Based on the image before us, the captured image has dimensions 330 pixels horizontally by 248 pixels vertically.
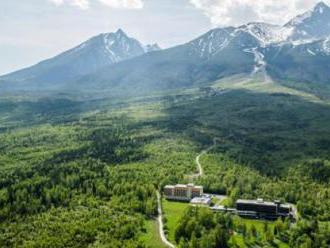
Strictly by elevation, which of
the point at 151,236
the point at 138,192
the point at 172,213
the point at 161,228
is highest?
the point at 138,192

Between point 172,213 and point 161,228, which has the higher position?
point 161,228

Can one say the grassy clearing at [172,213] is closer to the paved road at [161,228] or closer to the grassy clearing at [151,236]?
the paved road at [161,228]

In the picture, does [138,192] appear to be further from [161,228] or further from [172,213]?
[161,228]

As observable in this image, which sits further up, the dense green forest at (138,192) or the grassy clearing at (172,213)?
the dense green forest at (138,192)

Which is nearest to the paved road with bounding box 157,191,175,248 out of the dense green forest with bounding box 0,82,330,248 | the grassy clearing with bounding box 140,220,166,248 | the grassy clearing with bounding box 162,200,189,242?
the grassy clearing with bounding box 140,220,166,248

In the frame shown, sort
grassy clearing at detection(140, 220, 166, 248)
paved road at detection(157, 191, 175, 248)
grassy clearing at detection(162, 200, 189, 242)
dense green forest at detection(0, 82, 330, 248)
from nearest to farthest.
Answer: grassy clearing at detection(140, 220, 166, 248) < paved road at detection(157, 191, 175, 248) < dense green forest at detection(0, 82, 330, 248) < grassy clearing at detection(162, 200, 189, 242)

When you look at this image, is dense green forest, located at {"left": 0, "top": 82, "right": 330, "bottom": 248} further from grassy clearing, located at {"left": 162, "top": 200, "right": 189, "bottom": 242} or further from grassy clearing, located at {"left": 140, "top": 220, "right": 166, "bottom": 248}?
grassy clearing, located at {"left": 162, "top": 200, "right": 189, "bottom": 242}

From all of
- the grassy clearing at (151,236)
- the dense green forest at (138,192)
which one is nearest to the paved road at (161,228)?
the grassy clearing at (151,236)

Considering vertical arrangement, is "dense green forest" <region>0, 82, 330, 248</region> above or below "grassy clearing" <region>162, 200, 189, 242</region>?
above

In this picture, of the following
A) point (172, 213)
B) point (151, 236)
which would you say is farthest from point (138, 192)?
point (151, 236)

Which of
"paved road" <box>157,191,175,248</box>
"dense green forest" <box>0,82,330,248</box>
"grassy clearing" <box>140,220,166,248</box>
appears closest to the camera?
"grassy clearing" <box>140,220,166,248</box>

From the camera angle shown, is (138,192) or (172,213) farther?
(138,192)

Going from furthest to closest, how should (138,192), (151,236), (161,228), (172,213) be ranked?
(138,192)
(172,213)
(161,228)
(151,236)

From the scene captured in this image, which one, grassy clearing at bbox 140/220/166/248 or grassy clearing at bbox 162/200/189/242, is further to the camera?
grassy clearing at bbox 162/200/189/242
